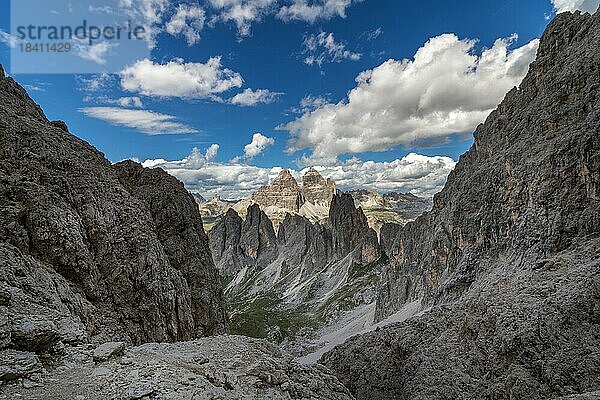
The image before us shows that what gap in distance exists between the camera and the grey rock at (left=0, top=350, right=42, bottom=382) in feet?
45.7

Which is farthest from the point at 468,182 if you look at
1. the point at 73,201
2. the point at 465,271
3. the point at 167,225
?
the point at 73,201

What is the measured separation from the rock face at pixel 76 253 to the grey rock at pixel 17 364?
20.9 inches

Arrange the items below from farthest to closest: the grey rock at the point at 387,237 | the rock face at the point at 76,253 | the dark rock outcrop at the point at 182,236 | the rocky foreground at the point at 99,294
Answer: the grey rock at the point at 387,237 → the dark rock outcrop at the point at 182,236 → the rock face at the point at 76,253 → the rocky foreground at the point at 99,294

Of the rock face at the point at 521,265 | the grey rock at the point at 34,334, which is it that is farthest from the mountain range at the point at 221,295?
the rock face at the point at 521,265

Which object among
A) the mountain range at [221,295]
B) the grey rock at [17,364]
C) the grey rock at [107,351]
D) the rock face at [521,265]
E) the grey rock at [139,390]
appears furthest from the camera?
the rock face at [521,265]

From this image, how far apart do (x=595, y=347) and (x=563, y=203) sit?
25373 mm

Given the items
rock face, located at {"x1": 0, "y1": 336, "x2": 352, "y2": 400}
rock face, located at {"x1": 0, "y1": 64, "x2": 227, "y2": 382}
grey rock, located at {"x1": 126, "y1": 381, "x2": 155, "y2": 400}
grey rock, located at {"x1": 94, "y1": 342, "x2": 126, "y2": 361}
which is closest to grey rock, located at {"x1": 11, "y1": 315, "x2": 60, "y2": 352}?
rock face, located at {"x1": 0, "y1": 64, "x2": 227, "y2": 382}

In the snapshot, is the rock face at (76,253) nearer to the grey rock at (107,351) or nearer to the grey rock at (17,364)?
the grey rock at (17,364)

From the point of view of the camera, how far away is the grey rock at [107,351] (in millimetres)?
17500

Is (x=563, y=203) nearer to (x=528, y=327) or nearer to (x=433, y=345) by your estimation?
(x=528, y=327)

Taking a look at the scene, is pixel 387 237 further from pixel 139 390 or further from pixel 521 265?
pixel 139 390

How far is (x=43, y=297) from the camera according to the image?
21656mm

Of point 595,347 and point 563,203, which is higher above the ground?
point 563,203

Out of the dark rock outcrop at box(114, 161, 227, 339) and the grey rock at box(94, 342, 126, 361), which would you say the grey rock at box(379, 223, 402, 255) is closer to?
the dark rock outcrop at box(114, 161, 227, 339)
